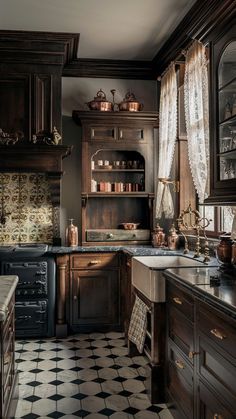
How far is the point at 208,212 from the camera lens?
4160 mm

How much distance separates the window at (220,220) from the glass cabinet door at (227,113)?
2.83 feet

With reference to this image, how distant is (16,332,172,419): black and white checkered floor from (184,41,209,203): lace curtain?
1537 mm

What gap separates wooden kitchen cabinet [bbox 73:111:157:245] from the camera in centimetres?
487

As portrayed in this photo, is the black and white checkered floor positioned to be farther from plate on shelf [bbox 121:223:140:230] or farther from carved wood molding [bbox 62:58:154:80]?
carved wood molding [bbox 62:58:154:80]

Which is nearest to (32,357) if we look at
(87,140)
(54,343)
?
(54,343)

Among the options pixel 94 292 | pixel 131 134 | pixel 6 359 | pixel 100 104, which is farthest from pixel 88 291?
pixel 6 359

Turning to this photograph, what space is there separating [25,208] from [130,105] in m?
1.65

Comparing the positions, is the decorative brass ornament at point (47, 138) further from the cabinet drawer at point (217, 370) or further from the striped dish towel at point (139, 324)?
the cabinet drawer at point (217, 370)

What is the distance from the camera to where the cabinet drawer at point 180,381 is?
235 cm

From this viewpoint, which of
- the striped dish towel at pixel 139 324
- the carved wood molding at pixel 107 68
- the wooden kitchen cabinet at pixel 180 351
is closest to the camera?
the wooden kitchen cabinet at pixel 180 351

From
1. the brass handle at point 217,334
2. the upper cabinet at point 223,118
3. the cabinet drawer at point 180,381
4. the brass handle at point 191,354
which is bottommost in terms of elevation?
the cabinet drawer at point 180,381

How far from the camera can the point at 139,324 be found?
10.9 feet

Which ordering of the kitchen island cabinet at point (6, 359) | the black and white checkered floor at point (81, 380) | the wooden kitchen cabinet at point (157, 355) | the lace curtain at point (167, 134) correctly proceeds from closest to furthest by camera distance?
the kitchen island cabinet at point (6, 359), the black and white checkered floor at point (81, 380), the wooden kitchen cabinet at point (157, 355), the lace curtain at point (167, 134)

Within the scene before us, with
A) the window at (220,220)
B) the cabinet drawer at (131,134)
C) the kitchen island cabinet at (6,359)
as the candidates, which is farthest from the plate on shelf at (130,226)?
the kitchen island cabinet at (6,359)
